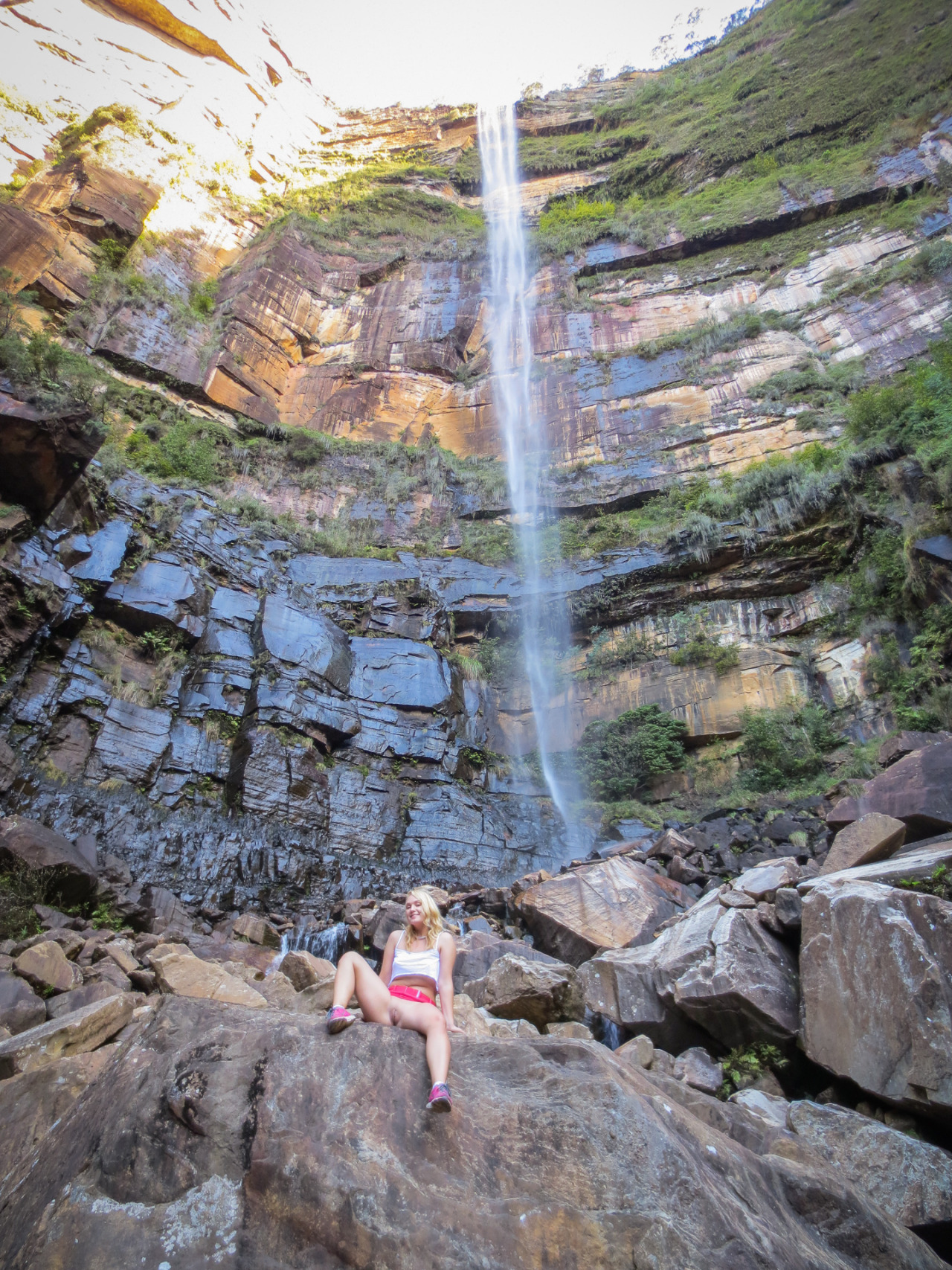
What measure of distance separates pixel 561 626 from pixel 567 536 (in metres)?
3.26

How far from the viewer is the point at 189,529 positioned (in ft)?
45.1

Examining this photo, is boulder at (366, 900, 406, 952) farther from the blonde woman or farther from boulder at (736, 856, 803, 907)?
the blonde woman

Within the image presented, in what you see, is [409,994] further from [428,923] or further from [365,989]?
[428,923]

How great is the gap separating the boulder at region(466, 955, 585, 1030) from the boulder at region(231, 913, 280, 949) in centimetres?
426

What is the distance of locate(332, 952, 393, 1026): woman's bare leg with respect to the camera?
2783 millimetres

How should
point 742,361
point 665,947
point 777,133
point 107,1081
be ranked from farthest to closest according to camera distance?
point 777,133, point 742,361, point 665,947, point 107,1081

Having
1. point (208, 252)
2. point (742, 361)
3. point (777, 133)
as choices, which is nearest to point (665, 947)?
point (742, 361)

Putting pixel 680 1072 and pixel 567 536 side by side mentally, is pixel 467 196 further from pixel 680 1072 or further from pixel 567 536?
pixel 680 1072

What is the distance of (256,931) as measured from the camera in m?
8.12

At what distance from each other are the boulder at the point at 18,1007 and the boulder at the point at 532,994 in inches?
117

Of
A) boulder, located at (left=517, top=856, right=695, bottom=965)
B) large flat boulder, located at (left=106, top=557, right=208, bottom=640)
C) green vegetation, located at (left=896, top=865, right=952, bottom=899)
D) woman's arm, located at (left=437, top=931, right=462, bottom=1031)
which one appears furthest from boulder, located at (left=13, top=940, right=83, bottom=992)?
large flat boulder, located at (left=106, top=557, right=208, bottom=640)

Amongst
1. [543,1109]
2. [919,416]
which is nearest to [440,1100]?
[543,1109]

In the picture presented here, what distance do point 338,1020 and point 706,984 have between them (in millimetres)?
2955

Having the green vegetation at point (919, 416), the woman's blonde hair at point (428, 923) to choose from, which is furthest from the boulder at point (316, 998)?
the green vegetation at point (919, 416)
